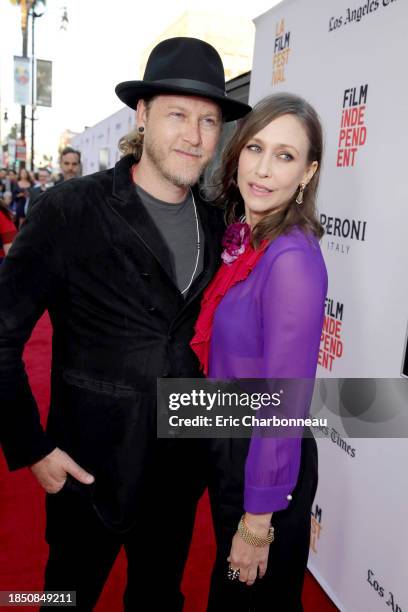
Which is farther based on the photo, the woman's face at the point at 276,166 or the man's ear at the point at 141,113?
the man's ear at the point at 141,113

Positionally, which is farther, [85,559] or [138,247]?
[85,559]

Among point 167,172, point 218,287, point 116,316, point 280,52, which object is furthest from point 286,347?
point 280,52

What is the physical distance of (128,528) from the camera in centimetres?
162

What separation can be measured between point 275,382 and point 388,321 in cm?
89

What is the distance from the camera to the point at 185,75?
5.25 feet

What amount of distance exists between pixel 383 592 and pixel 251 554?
1016mm

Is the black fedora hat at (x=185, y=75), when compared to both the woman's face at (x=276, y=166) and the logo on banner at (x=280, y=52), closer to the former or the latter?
the woman's face at (x=276, y=166)

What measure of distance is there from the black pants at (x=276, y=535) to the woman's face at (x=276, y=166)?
714 millimetres

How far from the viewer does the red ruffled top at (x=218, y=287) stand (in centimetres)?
148

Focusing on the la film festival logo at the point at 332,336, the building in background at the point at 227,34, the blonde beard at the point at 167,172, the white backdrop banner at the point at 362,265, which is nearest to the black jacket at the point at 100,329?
the blonde beard at the point at 167,172

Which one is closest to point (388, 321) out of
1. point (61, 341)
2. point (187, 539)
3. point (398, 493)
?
point (398, 493)

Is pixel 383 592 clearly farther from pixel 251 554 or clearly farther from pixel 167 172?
pixel 167 172

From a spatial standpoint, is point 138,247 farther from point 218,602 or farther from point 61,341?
point 218,602

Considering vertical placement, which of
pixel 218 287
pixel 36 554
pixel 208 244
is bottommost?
pixel 36 554
